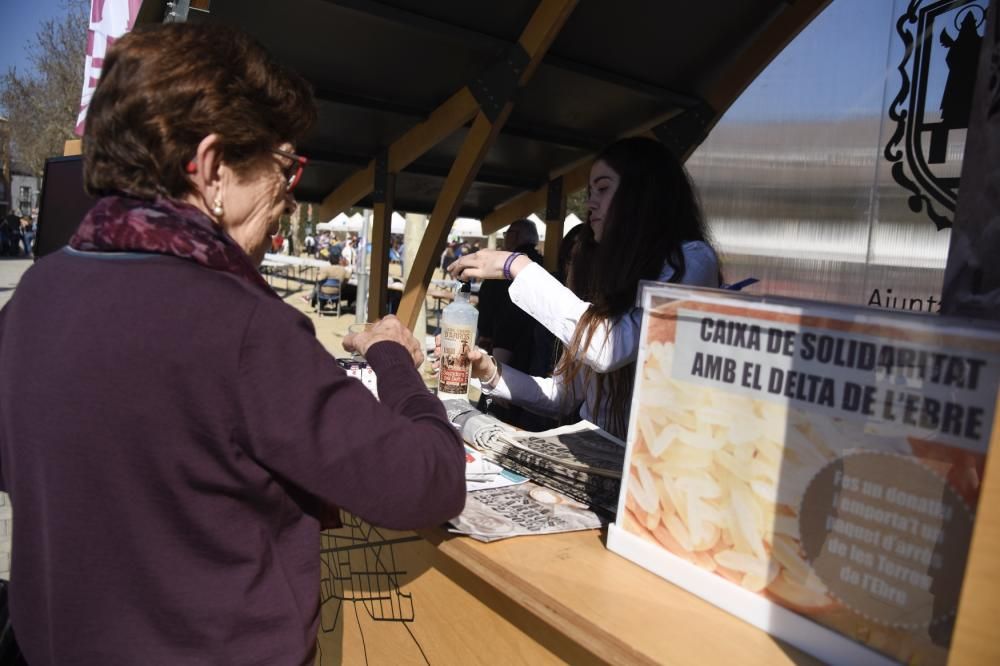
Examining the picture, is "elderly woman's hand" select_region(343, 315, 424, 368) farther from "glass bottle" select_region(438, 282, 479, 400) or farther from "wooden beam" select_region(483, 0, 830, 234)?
"wooden beam" select_region(483, 0, 830, 234)

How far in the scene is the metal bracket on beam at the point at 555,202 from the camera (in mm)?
6520

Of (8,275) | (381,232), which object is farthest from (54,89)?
(381,232)

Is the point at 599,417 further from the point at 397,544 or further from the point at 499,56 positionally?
the point at 499,56

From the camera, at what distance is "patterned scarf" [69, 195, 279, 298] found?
1.02m

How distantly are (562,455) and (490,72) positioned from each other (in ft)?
11.4

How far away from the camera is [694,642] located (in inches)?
39.8

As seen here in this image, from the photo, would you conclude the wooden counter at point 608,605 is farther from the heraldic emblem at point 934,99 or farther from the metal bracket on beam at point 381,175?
the metal bracket on beam at point 381,175

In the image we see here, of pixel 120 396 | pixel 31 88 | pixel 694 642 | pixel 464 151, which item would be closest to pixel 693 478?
pixel 694 642

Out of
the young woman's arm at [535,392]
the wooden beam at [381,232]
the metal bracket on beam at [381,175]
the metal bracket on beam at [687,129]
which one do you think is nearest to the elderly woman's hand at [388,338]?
the young woman's arm at [535,392]

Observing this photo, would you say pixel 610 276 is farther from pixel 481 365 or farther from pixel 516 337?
pixel 516 337

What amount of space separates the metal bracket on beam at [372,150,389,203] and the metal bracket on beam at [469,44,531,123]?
133cm

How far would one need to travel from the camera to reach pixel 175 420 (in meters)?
0.98

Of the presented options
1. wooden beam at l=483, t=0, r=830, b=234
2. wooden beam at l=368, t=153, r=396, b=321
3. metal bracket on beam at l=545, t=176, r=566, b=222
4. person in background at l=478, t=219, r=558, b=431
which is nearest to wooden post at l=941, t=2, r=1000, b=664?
wooden beam at l=483, t=0, r=830, b=234

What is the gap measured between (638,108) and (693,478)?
448 cm
